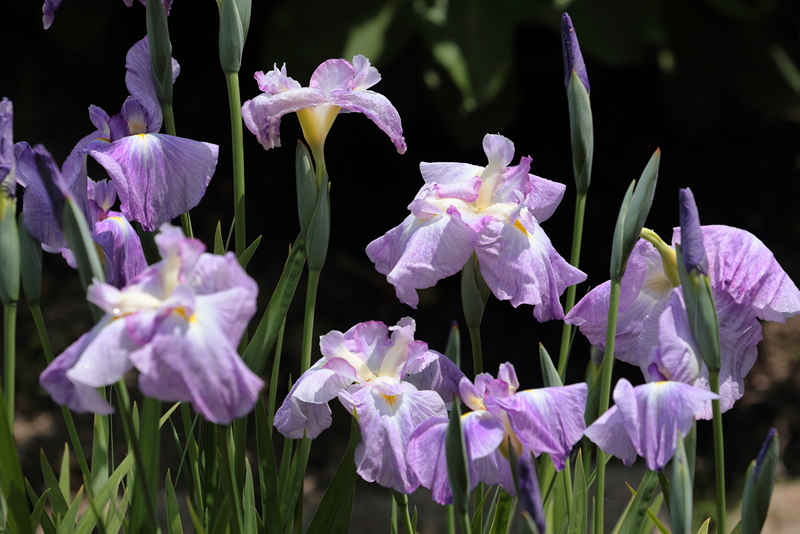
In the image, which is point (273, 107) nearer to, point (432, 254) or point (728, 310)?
point (432, 254)

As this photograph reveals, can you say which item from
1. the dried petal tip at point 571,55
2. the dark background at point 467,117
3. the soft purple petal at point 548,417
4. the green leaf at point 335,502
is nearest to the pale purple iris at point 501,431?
the soft purple petal at point 548,417

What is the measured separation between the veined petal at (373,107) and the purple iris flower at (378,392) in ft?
0.41

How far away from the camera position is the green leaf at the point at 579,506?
1.42ft

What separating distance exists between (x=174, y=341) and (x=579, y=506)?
30 cm

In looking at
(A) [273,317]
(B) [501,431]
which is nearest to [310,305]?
(A) [273,317]

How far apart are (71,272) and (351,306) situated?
836mm

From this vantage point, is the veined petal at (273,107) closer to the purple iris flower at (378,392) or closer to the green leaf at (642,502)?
the purple iris flower at (378,392)

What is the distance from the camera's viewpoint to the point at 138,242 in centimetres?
45

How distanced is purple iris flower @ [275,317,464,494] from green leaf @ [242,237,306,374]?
0.03 metres

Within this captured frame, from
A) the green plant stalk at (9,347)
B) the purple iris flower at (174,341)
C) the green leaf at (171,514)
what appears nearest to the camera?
the purple iris flower at (174,341)

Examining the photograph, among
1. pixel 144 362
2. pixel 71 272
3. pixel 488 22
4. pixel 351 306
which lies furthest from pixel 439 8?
pixel 144 362

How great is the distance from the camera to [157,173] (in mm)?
402

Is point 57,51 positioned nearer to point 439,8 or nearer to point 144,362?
point 439,8

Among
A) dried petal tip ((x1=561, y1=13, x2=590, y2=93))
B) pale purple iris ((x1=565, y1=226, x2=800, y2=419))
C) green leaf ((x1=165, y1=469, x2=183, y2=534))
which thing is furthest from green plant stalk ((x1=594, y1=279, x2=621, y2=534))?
green leaf ((x1=165, y1=469, x2=183, y2=534))
